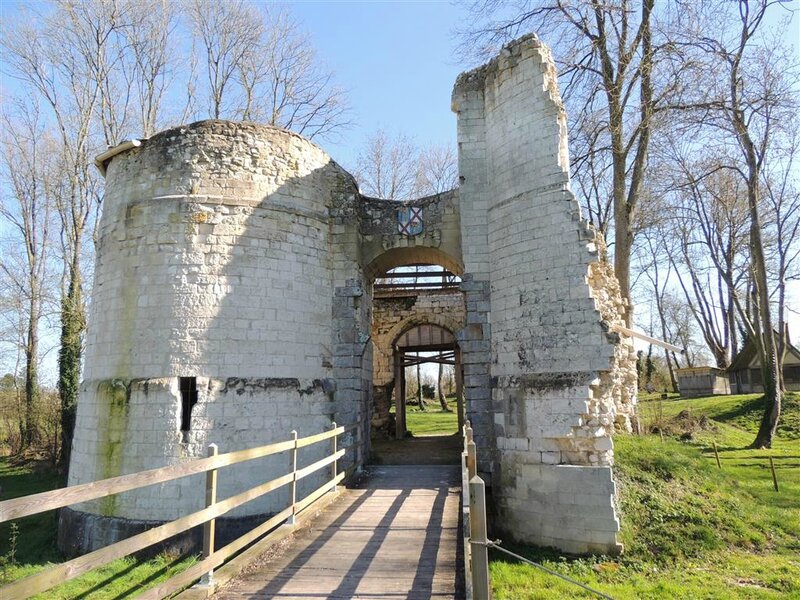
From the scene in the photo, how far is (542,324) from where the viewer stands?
914 cm

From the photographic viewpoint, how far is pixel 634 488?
8.90 metres

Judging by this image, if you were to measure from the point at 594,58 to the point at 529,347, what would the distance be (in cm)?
988

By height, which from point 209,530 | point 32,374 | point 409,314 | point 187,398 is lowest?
point 209,530

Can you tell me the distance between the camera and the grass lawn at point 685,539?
22.6ft

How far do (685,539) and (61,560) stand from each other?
10.7 m

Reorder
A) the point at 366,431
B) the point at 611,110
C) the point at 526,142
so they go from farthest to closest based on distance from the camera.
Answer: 1. the point at 611,110
2. the point at 366,431
3. the point at 526,142

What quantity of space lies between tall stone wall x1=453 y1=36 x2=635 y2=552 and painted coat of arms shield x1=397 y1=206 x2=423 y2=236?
129 cm

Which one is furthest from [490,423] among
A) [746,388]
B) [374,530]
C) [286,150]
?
[746,388]

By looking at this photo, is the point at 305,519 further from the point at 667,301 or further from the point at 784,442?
the point at 667,301

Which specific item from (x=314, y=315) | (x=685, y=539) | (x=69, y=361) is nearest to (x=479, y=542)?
(x=685, y=539)

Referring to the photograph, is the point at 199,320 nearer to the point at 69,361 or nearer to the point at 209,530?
the point at 209,530

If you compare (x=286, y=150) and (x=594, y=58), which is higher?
(x=594, y=58)

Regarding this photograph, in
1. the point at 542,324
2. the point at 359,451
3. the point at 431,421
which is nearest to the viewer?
the point at 542,324

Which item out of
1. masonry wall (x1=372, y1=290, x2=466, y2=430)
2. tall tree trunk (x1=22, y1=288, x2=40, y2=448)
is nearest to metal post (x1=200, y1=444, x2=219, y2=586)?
masonry wall (x1=372, y1=290, x2=466, y2=430)
